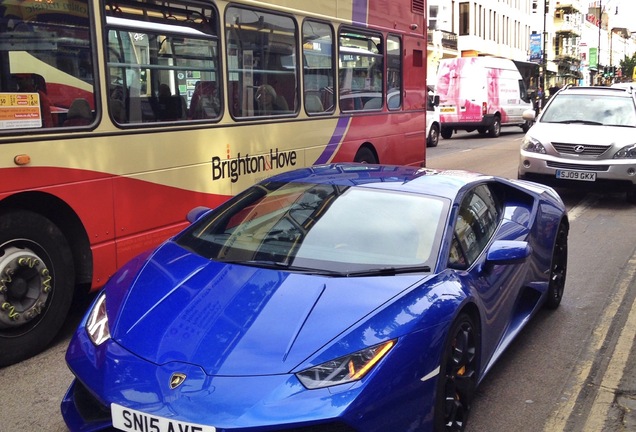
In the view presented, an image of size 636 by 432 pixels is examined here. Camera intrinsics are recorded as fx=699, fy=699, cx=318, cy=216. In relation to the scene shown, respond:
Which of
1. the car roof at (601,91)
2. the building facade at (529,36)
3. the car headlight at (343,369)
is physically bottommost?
the car headlight at (343,369)

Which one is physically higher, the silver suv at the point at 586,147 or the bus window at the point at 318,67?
the bus window at the point at 318,67

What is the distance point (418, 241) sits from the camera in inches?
147

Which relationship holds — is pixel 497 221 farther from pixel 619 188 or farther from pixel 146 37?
pixel 619 188

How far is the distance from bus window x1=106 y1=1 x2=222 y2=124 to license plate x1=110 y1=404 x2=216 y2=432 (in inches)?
122

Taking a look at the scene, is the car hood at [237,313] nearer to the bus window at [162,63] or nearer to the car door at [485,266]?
the car door at [485,266]

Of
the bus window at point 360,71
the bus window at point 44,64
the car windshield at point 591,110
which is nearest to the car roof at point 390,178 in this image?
the bus window at point 44,64

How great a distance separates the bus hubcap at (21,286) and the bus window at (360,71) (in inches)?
192

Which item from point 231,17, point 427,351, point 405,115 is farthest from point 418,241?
point 405,115

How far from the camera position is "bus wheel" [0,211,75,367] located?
4.56 meters

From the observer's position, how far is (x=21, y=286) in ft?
15.3

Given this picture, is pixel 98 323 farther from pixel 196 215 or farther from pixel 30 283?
pixel 30 283

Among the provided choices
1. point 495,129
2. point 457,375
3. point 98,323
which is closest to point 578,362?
point 457,375

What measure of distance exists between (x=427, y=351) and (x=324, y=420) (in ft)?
2.18

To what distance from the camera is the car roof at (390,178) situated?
4238 mm
